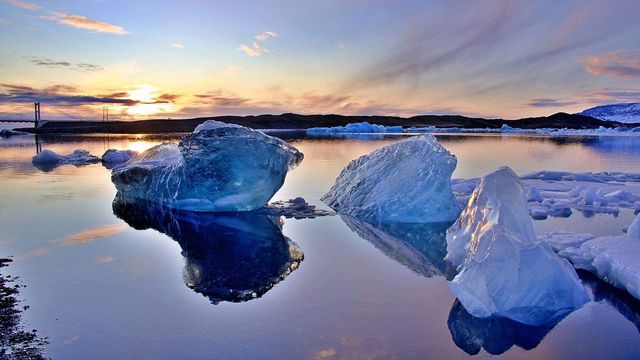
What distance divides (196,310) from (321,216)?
4.30 meters

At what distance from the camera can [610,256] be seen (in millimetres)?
4945

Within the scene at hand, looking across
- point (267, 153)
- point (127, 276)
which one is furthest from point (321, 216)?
point (127, 276)

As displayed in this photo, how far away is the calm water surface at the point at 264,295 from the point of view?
11.4ft

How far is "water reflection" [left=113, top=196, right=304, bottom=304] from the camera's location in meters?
4.74

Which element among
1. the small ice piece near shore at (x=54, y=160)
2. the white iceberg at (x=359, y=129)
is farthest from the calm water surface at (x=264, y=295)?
the white iceberg at (x=359, y=129)

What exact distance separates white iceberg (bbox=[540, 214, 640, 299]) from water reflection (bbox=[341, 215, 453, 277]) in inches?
55.9

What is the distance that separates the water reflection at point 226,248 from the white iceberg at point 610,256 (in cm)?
311

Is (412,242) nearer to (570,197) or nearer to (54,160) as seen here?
(570,197)

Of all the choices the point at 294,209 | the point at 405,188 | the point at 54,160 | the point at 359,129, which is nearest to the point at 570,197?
the point at 405,188

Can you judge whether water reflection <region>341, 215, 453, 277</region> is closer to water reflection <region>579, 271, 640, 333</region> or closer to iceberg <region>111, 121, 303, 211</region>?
water reflection <region>579, 271, 640, 333</region>

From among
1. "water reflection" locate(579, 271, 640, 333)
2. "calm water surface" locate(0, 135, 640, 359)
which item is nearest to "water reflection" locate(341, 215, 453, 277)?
"calm water surface" locate(0, 135, 640, 359)

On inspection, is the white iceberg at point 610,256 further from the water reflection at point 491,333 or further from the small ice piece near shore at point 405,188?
the small ice piece near shore at point 405,188

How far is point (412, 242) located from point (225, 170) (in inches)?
149

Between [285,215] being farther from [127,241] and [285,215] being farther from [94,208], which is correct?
[94,208]
